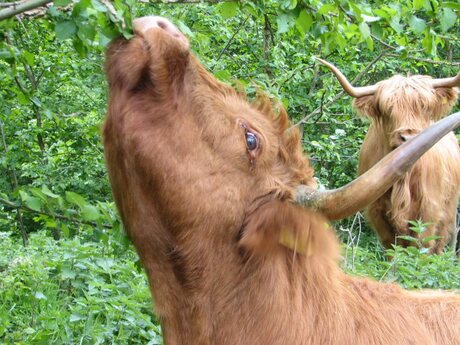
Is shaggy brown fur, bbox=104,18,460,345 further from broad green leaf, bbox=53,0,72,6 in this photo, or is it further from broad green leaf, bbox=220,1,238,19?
broad green leaf, bbox=220,1,238,19

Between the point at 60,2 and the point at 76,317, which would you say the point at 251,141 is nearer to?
the point at 60,2

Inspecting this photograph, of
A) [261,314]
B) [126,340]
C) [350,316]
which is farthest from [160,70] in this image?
[126,340]

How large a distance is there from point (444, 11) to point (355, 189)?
1498 mm

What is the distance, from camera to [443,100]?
9.77m

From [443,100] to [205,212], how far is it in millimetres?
7314

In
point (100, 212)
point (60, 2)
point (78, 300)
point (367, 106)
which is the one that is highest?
point (60, 2)

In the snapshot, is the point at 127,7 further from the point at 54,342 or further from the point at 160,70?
the point at 54,342

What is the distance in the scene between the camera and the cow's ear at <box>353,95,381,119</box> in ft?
32.6

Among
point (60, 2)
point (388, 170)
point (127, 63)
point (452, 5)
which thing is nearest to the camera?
point (388, 170)

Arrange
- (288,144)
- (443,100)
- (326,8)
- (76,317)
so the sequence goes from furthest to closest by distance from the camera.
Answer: (443,100), (76,317), (326,8), (288,144)

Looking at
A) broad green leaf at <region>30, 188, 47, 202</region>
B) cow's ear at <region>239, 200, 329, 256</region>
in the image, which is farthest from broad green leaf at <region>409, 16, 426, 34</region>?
broad green leaf at <region>30, 188, 47, 202</region>

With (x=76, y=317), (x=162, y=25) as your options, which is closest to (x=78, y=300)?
(x=76, y=317)

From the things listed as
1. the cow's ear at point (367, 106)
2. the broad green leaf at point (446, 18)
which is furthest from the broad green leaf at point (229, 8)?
the cow's ear at point (367, 106)

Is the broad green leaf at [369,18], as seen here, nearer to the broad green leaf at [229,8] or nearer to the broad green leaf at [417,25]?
the broad green leaf at [417,25]
